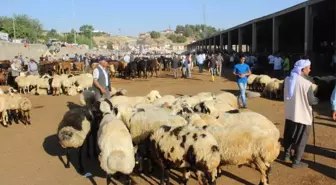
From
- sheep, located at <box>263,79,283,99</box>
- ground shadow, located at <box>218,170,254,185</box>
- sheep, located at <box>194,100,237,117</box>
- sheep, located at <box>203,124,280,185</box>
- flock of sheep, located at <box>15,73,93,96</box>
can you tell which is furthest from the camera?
flock of sheep, located at <box>15,73,93,96</box>

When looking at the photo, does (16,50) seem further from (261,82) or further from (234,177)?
(234,177)

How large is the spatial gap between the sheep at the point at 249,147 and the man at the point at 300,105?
111 centimetres

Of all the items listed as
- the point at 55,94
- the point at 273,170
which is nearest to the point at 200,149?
the point at 273,170

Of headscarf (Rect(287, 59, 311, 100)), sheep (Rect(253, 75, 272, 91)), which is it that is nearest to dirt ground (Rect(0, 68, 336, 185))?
headscarf (Rect(287, 59, 311, 100))

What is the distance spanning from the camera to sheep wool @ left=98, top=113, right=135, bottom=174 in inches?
196

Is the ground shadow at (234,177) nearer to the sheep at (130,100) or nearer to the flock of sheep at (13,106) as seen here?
the sheep at (130,100)

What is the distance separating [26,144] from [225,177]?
5.15 m

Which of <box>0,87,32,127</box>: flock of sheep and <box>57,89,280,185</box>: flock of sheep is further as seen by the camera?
<box>0,87,32,127</box>: flock of sheep

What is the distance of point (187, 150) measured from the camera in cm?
502

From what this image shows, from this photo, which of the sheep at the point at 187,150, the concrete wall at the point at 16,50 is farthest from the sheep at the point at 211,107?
the concrete wall at the point at 16,50

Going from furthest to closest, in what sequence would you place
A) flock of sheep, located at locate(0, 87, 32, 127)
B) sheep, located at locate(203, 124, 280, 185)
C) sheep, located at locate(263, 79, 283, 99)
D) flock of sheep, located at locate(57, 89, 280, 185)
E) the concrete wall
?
1. the concrete wall
2. sheep, located at locate(263, 79, 283, 99)
3. flock of sheep, located at locate(0, 87, 32, 127)
4. sheep, located at locate(203, 124, 280, 185)
5. flock of sheep, located at locate(57, 89, 280, 185)

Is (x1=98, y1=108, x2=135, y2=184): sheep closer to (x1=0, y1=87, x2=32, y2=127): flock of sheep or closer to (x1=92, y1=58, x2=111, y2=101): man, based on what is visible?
(x1=92, y1=58, x2=111, y2=101): man

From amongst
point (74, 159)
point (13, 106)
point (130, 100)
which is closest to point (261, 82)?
point (130, 100)

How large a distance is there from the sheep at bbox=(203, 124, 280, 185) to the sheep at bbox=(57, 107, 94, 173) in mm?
2549
